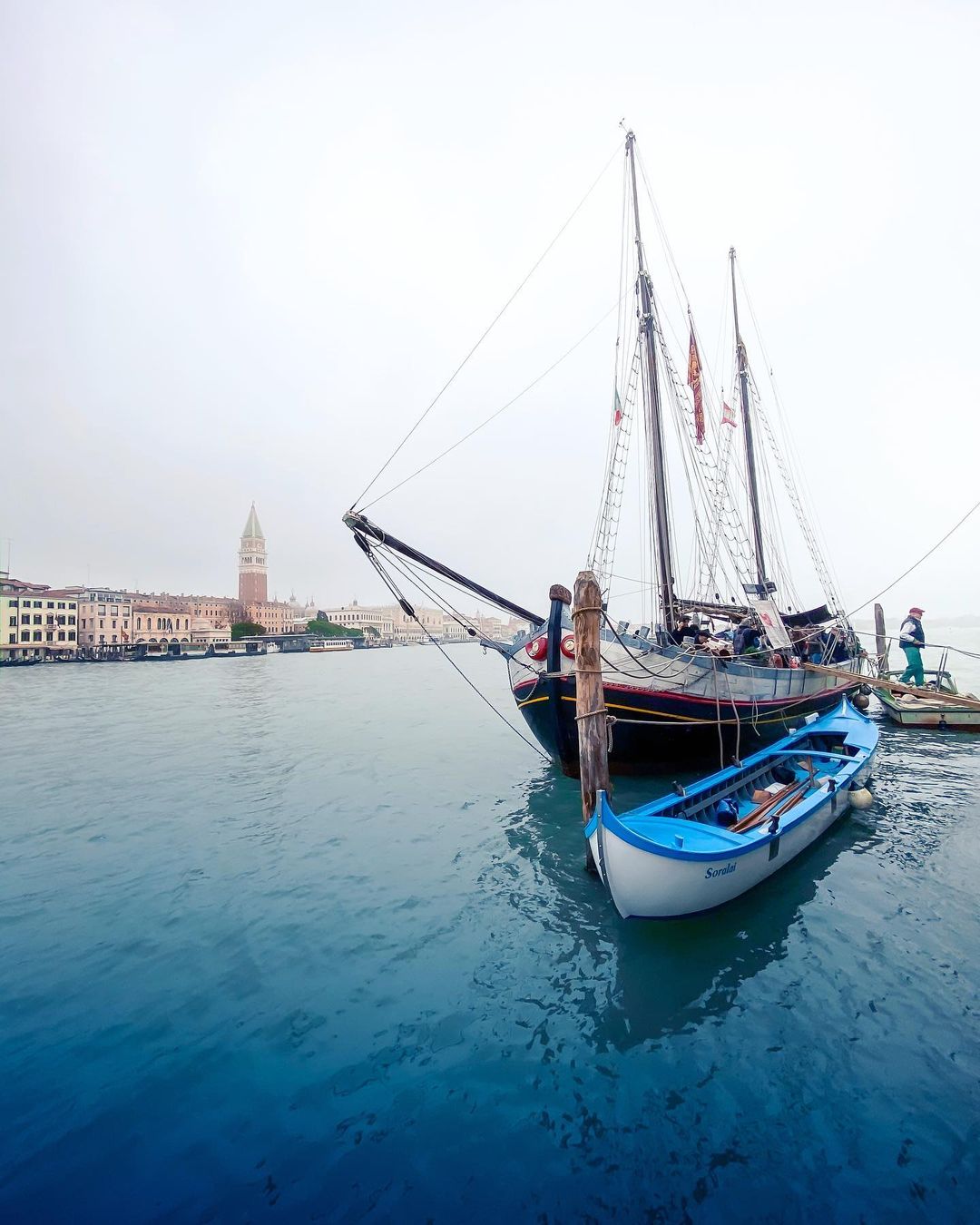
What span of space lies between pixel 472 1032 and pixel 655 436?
693 inches

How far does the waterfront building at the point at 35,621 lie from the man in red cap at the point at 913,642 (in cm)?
11428

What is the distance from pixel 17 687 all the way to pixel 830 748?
221 feet

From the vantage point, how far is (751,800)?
1134 cm

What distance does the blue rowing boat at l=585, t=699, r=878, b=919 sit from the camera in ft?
23.4

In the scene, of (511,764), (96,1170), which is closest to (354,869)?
(96,1170)

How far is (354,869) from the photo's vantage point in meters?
10.3

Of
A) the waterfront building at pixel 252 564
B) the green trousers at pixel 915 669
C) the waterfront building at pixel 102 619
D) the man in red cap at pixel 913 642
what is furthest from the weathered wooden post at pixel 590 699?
the waterfront building at pixel 252 564

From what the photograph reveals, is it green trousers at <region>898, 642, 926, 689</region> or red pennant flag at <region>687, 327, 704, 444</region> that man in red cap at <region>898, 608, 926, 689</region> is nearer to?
green trousers at <region>898, 642, 926, 689</region>

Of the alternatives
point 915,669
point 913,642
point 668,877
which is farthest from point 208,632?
point 668,877

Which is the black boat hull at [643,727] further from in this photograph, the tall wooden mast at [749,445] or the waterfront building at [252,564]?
the waterfront building at [252,564]

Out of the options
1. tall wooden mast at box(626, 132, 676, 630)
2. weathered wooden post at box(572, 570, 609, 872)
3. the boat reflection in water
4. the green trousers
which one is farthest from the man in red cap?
weathered wooden post at box(572, 570, 609, 872)

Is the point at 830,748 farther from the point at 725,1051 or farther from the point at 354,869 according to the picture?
the point at 354,869

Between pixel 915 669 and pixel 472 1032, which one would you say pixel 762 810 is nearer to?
pixel 472 1032

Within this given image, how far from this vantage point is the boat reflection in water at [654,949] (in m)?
6.10
